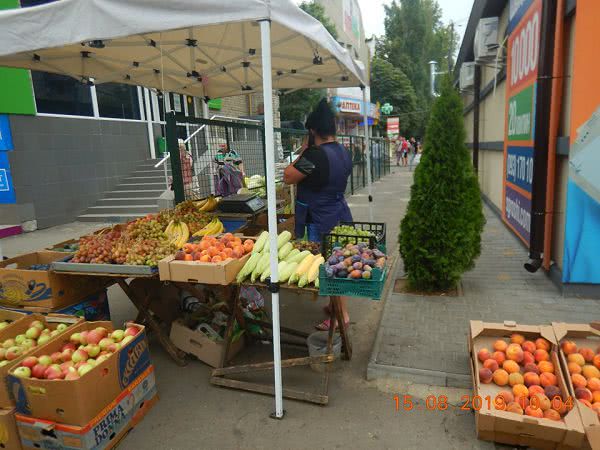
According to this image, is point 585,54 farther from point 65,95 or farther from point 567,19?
point 65,95

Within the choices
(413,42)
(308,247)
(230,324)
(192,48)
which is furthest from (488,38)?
(413,42)

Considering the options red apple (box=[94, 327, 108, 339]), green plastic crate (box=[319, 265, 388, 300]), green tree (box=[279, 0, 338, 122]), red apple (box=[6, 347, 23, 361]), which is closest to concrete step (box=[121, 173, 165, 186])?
red apple (box=[94, 327, 108, 339])

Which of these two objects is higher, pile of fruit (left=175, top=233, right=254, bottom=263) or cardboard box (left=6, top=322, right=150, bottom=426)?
pile of fruit (left=175, top=233, right=254, bottom=263)

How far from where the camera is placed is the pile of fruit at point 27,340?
3004mm

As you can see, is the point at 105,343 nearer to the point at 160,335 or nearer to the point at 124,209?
the point at 160,335

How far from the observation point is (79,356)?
2.96m

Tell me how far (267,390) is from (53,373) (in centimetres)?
151

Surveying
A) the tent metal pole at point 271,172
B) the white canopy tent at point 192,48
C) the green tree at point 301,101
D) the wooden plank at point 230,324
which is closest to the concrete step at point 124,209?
the white canopy tent at point 192,48

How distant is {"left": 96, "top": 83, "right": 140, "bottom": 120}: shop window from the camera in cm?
1188

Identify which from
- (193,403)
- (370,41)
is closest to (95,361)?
(193,403)

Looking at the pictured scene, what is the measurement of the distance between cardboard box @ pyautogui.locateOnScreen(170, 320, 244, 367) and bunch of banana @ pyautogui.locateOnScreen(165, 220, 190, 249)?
0.76 meters

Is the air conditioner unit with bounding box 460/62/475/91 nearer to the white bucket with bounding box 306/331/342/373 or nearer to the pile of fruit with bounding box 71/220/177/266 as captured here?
the white bucket with bounding box 306/331/342/373

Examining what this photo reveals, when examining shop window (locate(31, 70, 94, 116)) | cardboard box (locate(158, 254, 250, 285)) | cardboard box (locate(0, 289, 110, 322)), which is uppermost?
shop window (locate(31, 70, 94, 116))

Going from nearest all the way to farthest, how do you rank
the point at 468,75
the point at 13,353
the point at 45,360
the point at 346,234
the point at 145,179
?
1. the point at 45,360
2. the point at 13,353
3. the point at 346,234
4. the point at 145,179
5. the point at 468,75
